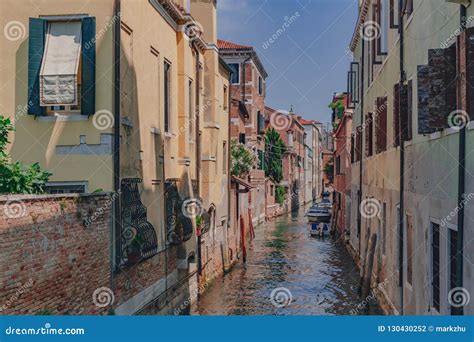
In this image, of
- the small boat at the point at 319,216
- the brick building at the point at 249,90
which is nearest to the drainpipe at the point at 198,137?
the brick building at the point at 249,90

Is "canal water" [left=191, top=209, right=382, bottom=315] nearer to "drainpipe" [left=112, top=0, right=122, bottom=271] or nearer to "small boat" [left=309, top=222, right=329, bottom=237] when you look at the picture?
"small boat" [left=309, top=222, right=329, bottom=237]

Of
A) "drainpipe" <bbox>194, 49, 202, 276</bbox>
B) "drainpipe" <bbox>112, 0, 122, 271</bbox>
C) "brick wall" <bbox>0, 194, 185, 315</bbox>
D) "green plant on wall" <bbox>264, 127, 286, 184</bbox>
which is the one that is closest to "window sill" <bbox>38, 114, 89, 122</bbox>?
"drainpipe" <bbox>112, 0, 122, 271</bbox>

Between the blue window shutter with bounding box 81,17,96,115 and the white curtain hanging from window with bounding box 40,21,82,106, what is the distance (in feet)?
0.36

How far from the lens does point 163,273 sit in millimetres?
12180

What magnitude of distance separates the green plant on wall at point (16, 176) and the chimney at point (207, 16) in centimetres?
899

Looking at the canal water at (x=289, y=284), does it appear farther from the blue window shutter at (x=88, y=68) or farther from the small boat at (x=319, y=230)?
the blue window shutter at (x=88, y=68)

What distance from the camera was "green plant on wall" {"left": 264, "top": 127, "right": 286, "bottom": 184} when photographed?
4375 centimetres

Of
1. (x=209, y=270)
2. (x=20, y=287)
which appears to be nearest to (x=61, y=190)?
(x=20, y=287)

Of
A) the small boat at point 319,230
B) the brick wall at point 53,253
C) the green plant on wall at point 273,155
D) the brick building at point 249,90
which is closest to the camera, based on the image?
the brick wall at point 53,253

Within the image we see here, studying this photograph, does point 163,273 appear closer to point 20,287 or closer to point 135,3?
point 135,3

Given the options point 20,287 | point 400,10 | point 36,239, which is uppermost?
point 400,10

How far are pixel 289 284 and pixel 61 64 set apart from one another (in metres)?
11.1

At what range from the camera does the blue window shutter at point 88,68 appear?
29.5ft

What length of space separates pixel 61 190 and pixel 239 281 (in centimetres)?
960
